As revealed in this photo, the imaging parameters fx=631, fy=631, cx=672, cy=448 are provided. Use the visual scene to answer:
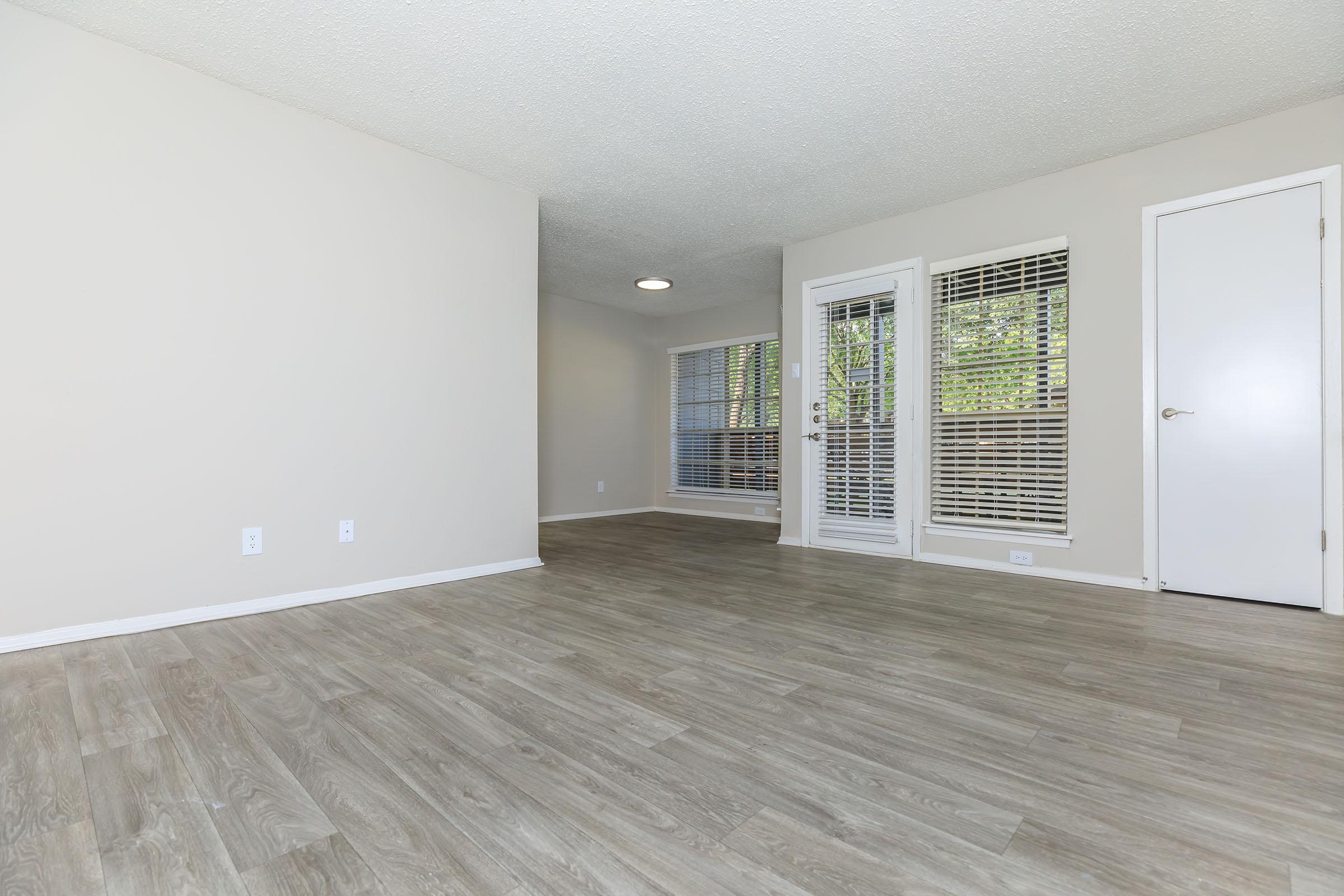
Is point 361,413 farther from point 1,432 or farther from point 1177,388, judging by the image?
point 1177,388

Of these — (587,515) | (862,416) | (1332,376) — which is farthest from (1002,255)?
(587,515)

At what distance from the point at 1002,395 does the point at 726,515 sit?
3.64m

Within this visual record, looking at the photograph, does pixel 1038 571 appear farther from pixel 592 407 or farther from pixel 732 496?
pixel 592 407

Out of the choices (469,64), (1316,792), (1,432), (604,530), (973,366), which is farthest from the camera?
(604,530)

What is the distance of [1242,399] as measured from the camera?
3.14 metres

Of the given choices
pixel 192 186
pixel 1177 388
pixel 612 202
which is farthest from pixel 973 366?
pixel 192 186

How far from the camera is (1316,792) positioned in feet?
4.48

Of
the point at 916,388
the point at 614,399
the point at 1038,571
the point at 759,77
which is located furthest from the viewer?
the point at 614,399

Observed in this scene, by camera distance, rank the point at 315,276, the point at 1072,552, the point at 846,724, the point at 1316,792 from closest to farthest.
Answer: the point at 1316,792 < the point at 846,724 < the point at 315,276 < the point at 1072,552

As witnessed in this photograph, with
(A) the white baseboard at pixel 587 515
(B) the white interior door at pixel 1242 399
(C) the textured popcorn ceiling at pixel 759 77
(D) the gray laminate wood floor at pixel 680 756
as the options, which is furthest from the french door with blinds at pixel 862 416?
(A) the white baseboard at pixel 587 515

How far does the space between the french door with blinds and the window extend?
6.08 ft

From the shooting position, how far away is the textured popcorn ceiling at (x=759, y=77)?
91.7 inches

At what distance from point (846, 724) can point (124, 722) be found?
6.43 feet

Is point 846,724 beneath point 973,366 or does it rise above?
beneath
